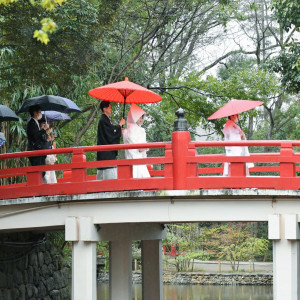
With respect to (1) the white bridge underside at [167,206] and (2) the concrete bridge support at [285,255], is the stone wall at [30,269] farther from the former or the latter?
(2) the concrete bridge support at [285,255]

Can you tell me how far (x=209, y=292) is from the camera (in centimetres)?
2914

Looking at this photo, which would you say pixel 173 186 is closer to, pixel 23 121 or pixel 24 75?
pixel 24 75

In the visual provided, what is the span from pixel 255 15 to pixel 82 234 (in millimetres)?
25865

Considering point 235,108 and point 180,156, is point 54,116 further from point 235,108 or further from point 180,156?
point 180,156

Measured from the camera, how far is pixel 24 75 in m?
15.5

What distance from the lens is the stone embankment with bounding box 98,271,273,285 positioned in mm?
31469

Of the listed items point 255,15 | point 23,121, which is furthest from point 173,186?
point 255,15

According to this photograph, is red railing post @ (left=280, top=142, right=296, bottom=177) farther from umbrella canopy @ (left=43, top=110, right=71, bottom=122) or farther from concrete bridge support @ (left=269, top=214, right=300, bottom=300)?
umbrella canopy @ (left=43, top=110, right=71, bottom=122)

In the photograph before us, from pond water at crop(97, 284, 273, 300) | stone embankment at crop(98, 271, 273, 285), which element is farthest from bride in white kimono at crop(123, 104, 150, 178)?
stone embankment at crop(98, 271, 273, 285)

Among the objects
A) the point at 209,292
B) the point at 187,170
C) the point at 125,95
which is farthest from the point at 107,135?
the point at 209,292

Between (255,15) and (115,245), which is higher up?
(255,15)

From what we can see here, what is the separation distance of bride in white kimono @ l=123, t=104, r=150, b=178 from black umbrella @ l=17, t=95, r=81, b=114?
2049mm

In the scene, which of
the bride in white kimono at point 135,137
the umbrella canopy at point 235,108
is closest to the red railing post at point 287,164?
the umbrella canopy at point 235,108

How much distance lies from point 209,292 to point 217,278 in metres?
3.16
